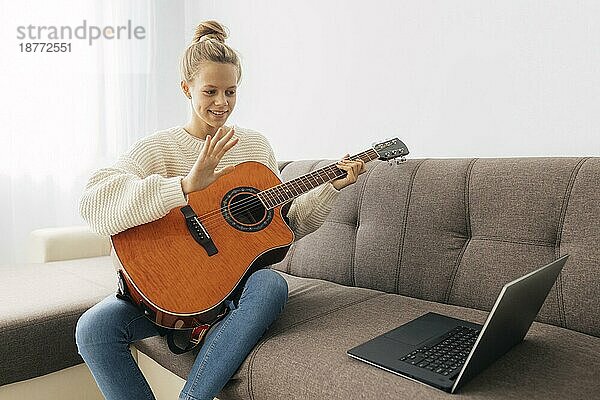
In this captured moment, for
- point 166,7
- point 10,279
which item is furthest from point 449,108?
point 166,7

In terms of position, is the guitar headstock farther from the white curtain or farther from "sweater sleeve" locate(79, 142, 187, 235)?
the white curtain

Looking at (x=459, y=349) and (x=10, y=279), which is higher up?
(x=459, y=349)

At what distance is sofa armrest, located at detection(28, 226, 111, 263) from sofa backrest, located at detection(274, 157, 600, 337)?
922mm

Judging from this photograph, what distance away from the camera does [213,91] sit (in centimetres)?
155

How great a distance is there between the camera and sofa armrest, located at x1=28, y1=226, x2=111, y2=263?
2199 mm

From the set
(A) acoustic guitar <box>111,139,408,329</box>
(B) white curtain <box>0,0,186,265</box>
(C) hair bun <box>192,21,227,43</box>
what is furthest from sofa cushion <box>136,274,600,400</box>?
(B) white curtain <box>0,0,186,265</box>

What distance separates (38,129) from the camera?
2721 mm

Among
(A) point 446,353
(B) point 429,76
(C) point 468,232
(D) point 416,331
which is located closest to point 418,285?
(C) point 468,232

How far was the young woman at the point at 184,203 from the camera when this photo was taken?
1236 millimetres

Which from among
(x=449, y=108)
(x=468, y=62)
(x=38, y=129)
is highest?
(x=468, y=62)

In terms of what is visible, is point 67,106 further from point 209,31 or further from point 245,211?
point 245,211

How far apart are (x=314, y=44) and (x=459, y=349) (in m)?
1.55

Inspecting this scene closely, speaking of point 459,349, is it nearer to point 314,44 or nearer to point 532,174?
point 532,174

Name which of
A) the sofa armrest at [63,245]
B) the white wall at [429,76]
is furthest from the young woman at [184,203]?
the sofa armrest at [63,245]
